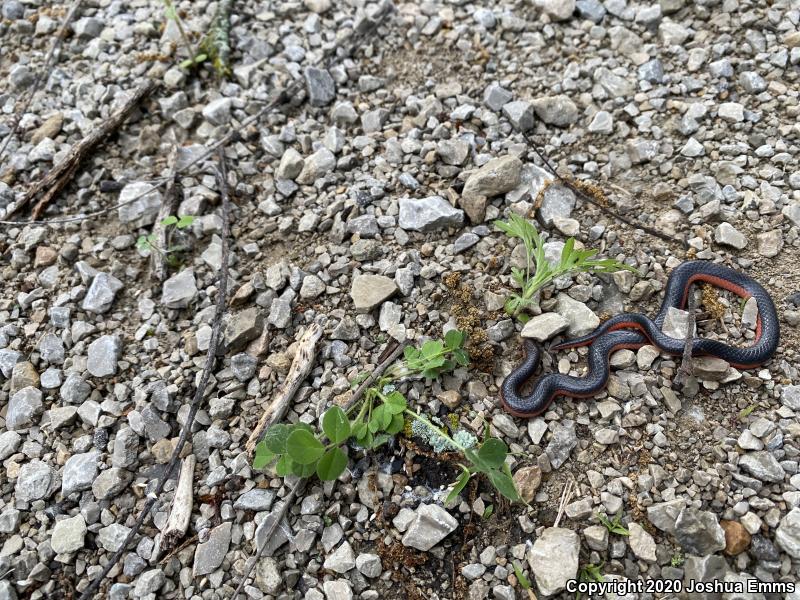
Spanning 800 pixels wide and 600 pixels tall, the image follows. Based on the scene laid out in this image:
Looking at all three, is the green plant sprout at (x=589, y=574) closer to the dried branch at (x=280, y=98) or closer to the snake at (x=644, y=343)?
the snake at (x=644, y=343)

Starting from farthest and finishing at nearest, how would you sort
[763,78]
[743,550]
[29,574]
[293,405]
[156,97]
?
1. [156,97]
2. [763,78]
3. [293,405]
4. [29,574]
5. [743,550]

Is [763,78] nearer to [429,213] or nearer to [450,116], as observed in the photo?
[450,116]

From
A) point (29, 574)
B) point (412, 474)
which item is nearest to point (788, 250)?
point (412, 474)

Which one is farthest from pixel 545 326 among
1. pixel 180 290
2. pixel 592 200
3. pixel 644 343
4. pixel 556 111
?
pixel 180 290

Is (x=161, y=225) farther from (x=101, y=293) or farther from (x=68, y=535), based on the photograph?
(x=68, y=535)

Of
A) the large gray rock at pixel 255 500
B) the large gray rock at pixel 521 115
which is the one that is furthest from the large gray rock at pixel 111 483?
the large gray rock at pixel 521 115

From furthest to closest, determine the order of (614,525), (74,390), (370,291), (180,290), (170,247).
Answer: (170,247)
(180,290)
(370,291)
(74,390)
(614,525)
